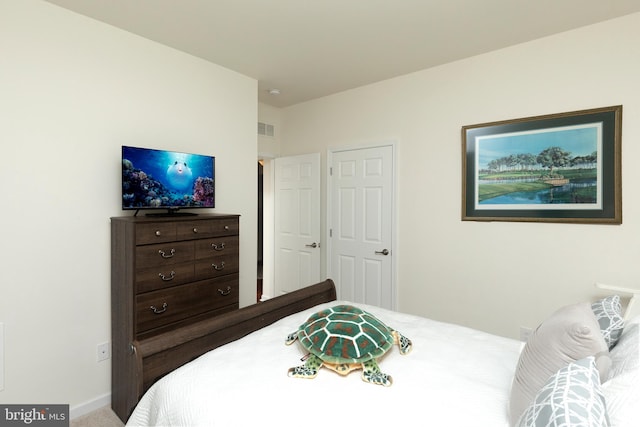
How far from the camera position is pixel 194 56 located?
2.96m

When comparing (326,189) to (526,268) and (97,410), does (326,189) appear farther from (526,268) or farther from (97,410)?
(97,410)

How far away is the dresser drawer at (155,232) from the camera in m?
2.16

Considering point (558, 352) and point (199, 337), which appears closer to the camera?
point (558, 352)

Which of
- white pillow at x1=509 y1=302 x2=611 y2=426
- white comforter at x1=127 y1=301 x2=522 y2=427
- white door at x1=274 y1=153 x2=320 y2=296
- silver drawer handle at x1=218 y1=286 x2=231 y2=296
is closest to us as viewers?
white pillow at x1=509 y1=302 x2=611 y2=426

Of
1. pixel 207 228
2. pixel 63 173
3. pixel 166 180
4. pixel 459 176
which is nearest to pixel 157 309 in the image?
pixel 207 228

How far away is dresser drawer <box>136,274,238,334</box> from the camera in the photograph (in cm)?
219

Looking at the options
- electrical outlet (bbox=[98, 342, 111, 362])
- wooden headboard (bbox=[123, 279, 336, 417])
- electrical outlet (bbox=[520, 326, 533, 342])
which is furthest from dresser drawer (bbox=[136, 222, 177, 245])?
electrical outlet (bbox=[520, 326, 533, 342])

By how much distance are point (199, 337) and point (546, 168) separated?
2730 mm

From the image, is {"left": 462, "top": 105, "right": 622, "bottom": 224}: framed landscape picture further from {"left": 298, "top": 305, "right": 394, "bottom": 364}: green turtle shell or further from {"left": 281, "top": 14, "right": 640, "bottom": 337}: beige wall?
{"left": 298, "top": 305, "right": 394, "bottom": 364}: green turtle shell

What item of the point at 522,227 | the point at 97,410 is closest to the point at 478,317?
the point at 522,227

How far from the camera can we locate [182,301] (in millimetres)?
2389

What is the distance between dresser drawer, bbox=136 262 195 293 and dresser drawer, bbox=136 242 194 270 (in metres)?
0.03

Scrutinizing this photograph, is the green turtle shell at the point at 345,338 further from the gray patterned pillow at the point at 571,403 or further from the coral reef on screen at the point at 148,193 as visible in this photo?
the coral reef on screen at the point at 148,193

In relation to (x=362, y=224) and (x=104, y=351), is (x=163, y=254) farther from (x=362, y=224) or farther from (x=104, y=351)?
(x=362, y=224)
